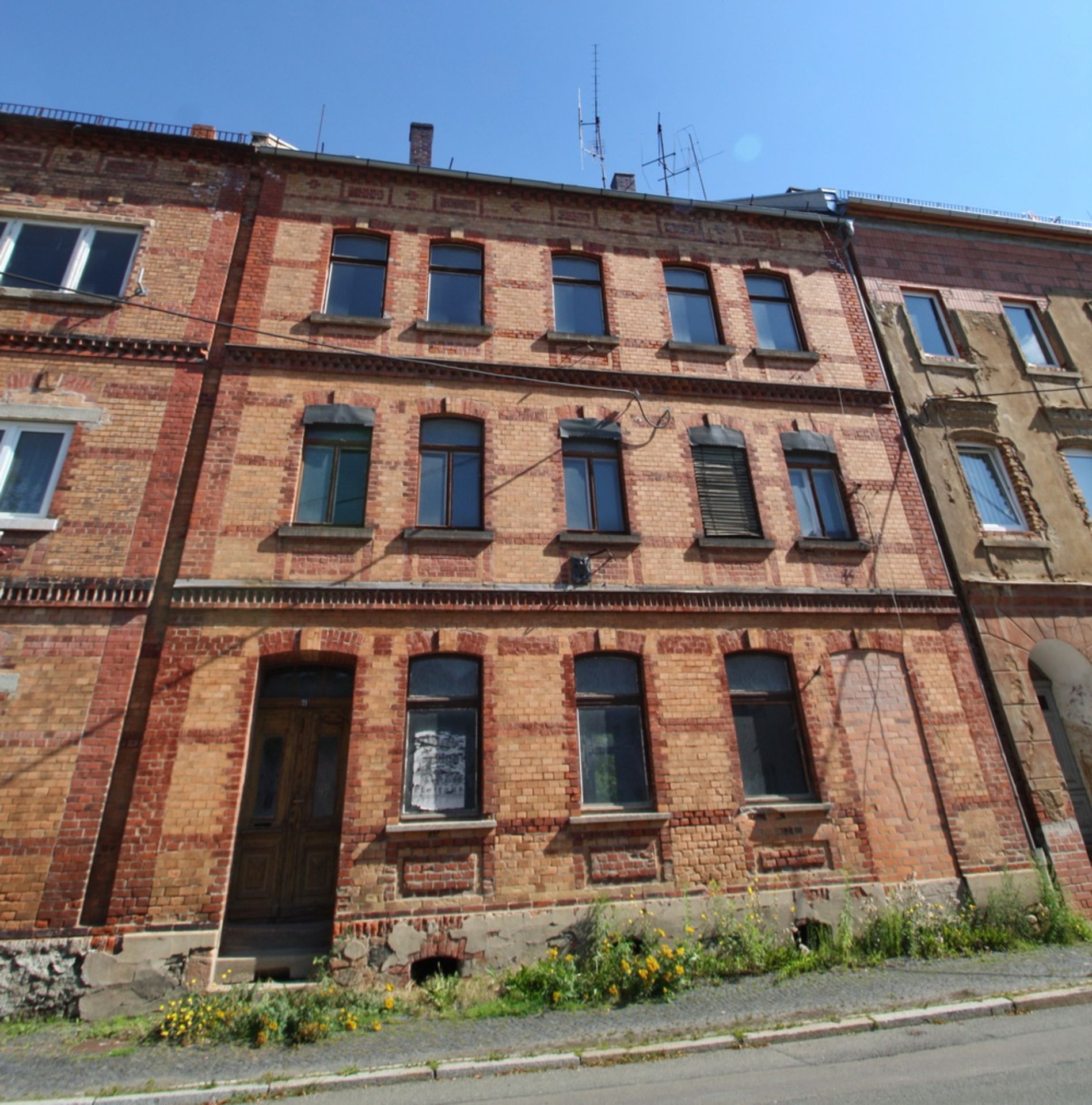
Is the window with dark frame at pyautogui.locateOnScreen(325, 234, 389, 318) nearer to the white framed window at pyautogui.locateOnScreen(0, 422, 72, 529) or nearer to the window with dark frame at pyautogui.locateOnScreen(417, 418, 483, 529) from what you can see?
the window with dark frame at pyautogui.locateOnScreen(417, 418, 483, 529)

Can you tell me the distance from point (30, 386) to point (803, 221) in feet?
44.2

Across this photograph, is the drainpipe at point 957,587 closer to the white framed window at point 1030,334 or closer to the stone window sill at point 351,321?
the white framed window at point 1030,334

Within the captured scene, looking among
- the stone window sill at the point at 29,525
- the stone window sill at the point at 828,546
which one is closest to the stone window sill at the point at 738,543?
the stone window sill at the point at 828,546

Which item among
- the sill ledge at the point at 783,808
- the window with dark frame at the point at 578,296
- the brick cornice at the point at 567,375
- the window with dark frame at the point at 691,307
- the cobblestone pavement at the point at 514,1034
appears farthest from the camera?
the window with dark frame at the point at 691,307

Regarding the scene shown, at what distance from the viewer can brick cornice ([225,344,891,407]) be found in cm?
942

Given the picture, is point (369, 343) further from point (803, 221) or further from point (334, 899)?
point (803, 221)

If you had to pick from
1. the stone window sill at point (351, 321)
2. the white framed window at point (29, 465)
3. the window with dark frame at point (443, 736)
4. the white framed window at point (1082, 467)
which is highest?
the stone window sill at point (351, 321)

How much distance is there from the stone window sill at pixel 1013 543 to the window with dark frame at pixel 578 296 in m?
7.16

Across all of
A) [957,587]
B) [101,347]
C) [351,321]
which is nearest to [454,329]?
[351,321]

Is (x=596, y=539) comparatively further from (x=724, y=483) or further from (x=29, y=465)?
(x=29, y=465)

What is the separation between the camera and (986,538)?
10.2m

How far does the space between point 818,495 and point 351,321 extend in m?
7.94

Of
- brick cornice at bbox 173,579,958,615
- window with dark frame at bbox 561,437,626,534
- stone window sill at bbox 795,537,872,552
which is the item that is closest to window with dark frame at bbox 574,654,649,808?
brick cornice at bbox 173,579,958,615

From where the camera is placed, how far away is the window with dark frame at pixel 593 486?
30.7 feet
